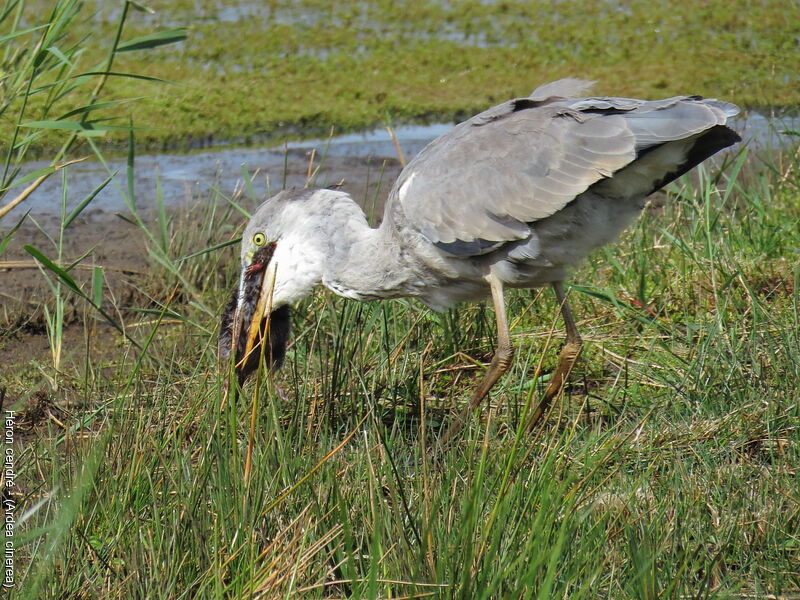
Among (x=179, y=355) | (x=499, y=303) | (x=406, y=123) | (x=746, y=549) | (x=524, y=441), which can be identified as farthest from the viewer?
(x=406, y=123)

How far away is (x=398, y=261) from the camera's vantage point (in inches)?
164

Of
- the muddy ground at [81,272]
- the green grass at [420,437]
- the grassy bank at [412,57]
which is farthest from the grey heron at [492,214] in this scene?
the grassy bank at [412,57]

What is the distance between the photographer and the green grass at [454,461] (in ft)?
8.34

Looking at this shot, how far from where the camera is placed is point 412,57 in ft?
33.8

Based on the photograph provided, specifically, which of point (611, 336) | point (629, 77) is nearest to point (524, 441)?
point (611, 336)

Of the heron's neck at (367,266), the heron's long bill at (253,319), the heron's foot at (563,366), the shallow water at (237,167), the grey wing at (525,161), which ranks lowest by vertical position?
the shallow water at (237,167)

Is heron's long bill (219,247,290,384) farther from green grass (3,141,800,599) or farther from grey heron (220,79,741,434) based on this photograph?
green grass (3,141,800,599)

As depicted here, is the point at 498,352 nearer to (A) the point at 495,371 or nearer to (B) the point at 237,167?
(A) the point at 495,371

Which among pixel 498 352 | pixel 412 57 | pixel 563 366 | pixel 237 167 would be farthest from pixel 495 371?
pixel 412 57


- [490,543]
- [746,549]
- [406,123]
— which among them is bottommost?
[406,123]

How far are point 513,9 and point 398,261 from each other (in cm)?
847

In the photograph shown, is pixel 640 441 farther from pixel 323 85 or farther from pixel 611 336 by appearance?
pixel 323 85

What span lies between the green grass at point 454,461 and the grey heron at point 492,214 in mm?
242

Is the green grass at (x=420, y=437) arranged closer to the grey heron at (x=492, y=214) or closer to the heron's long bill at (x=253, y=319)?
the heron's long bill at (x=253, y=319)
